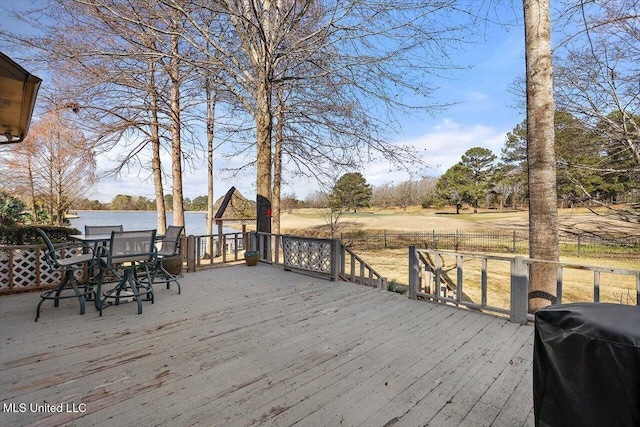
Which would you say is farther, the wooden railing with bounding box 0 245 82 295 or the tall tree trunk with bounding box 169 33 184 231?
the tall tree trunk with bounding box 169 33 184 231

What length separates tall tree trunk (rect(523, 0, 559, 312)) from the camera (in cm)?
440

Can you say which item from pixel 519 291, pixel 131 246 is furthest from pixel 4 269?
pixel 519 291

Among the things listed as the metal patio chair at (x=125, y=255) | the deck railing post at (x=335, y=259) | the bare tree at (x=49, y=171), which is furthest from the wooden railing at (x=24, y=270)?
the bare tree at (x=49, y=171)

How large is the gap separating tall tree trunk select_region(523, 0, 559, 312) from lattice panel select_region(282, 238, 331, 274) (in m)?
3.32

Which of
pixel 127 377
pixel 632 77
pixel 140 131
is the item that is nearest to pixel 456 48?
pixel 632 77

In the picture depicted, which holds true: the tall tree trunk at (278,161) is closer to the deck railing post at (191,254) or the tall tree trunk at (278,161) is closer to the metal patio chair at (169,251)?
the deck railing post at (191,254)

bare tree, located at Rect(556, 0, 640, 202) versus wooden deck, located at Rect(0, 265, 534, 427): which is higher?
bare tree, located at Rect(556, 0, 640, 202)

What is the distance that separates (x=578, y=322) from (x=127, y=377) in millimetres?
2825

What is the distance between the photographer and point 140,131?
10898 mm

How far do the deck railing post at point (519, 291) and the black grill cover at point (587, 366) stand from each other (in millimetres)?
2405

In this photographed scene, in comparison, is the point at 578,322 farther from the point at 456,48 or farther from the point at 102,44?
the point at 102,44

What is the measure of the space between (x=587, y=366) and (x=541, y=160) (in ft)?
14.4

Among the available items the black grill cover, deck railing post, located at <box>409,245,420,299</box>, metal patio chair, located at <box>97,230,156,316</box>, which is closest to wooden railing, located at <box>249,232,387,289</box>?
deck railing post, located at <box>409,245,420,299</box>

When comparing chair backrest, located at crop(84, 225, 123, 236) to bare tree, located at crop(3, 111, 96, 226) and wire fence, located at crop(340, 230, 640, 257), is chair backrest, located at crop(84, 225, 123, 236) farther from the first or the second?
wire fence, located at crop(340, 230, 640, 257)
